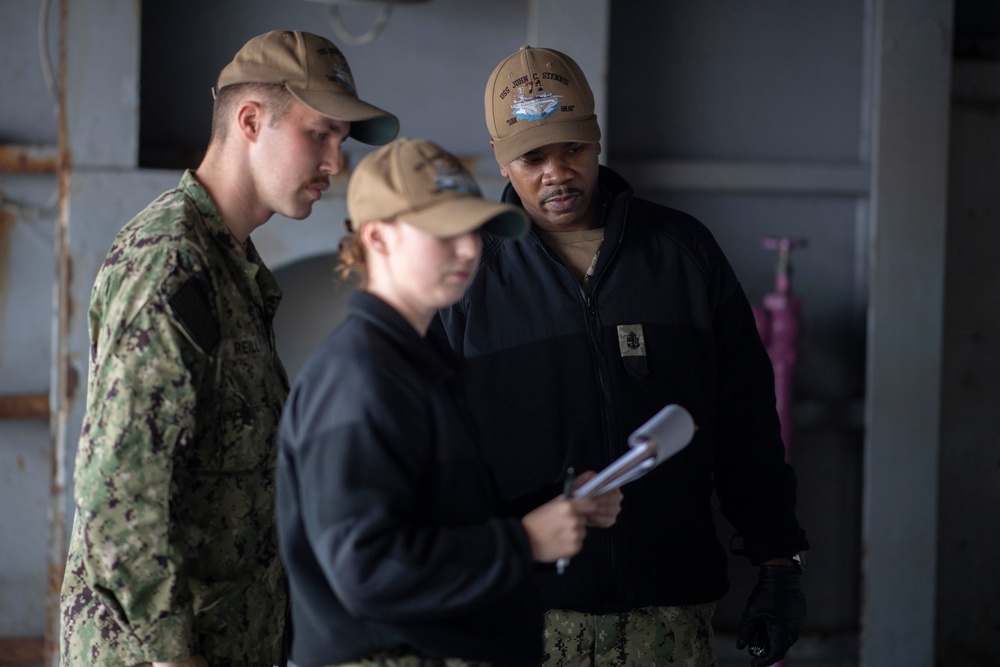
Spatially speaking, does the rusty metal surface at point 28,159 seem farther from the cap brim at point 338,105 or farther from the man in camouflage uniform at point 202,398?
A: the cap brim at point 338,105

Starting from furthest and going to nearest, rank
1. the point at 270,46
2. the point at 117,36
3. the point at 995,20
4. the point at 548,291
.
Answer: the point at 995,20
the point at 117,36
the point at 548,291
the point at 270,46

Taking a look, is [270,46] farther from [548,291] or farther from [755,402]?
[755,402]

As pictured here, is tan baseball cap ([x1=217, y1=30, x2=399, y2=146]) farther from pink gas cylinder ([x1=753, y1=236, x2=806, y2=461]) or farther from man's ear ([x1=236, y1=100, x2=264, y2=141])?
pink gas cylinder ([x1=753, y1=236, x2=806, y2=461])

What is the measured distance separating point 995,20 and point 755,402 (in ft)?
6.85

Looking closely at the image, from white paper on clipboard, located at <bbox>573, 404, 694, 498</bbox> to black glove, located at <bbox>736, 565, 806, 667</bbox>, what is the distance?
28.7 inches

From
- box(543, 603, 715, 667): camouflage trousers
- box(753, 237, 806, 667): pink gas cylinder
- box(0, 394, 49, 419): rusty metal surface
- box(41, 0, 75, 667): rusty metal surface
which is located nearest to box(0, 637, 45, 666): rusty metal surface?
box(41, 0, 75, 667): rusty metal surface

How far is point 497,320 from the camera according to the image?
1736 mm

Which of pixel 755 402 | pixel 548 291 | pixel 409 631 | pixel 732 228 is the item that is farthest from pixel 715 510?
pixel 409 631

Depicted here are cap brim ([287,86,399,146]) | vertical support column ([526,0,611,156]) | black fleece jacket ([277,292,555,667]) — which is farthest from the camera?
vertical support column ([526,0,611,156])

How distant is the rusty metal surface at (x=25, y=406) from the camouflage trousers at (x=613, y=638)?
5.82 ft

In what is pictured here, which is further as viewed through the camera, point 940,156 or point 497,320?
point 940,156

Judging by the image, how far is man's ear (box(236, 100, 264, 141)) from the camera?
4.92 ft

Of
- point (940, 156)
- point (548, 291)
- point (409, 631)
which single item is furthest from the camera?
point (940, 156)

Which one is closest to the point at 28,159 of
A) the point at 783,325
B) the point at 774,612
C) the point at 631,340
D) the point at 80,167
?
the point at 80,167
